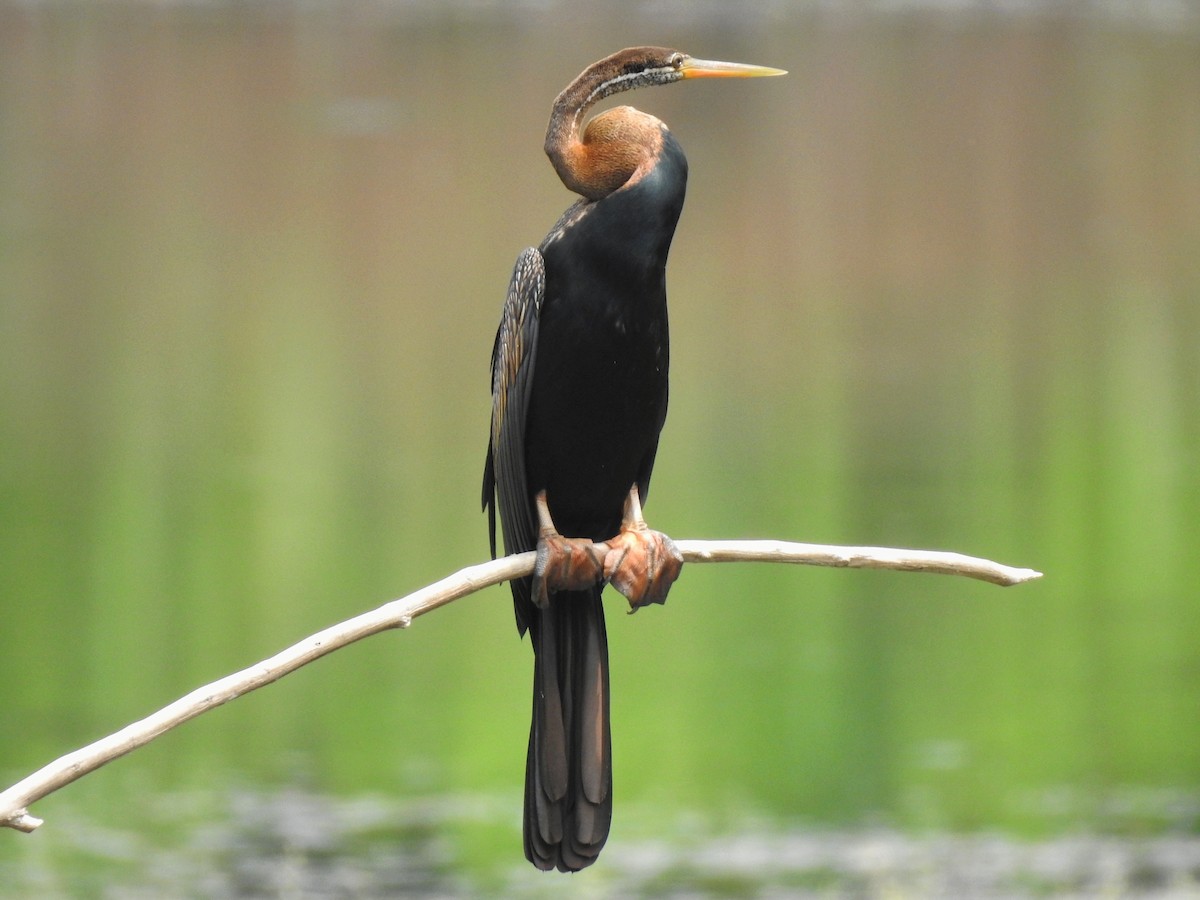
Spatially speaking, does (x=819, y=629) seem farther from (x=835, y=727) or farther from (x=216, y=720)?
(x=216, y=720)

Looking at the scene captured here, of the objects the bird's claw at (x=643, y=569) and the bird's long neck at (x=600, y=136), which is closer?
the bird's long neck at (x=600, y=136)

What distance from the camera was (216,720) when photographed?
1039 cm

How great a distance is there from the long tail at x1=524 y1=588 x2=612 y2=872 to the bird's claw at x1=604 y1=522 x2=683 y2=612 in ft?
0.36

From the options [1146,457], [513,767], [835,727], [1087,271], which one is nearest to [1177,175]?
[1087,271]

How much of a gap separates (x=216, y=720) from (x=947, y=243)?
39.9 ft

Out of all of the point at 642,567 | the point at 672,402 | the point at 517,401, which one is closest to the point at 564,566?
the point at 642,567

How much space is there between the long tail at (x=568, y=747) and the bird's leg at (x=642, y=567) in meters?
0.11

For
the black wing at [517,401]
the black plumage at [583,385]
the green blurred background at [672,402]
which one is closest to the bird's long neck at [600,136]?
the black plumage at [583,385]

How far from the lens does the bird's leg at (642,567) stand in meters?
3.18

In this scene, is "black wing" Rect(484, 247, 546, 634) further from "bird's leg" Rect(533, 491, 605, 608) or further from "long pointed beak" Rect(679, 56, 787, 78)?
"long pointed beak" Rect(679, 56, 787, 78)

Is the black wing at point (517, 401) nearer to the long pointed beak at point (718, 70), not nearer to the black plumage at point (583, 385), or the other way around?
the black plumage at point (583, 385)

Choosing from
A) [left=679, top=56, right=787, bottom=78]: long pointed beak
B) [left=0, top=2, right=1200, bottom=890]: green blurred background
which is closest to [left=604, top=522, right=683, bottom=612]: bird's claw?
[left=679, top=56, right=787, bottom=78]: long pointed beak

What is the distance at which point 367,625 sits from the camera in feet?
8.51

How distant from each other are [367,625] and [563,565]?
0.64m
